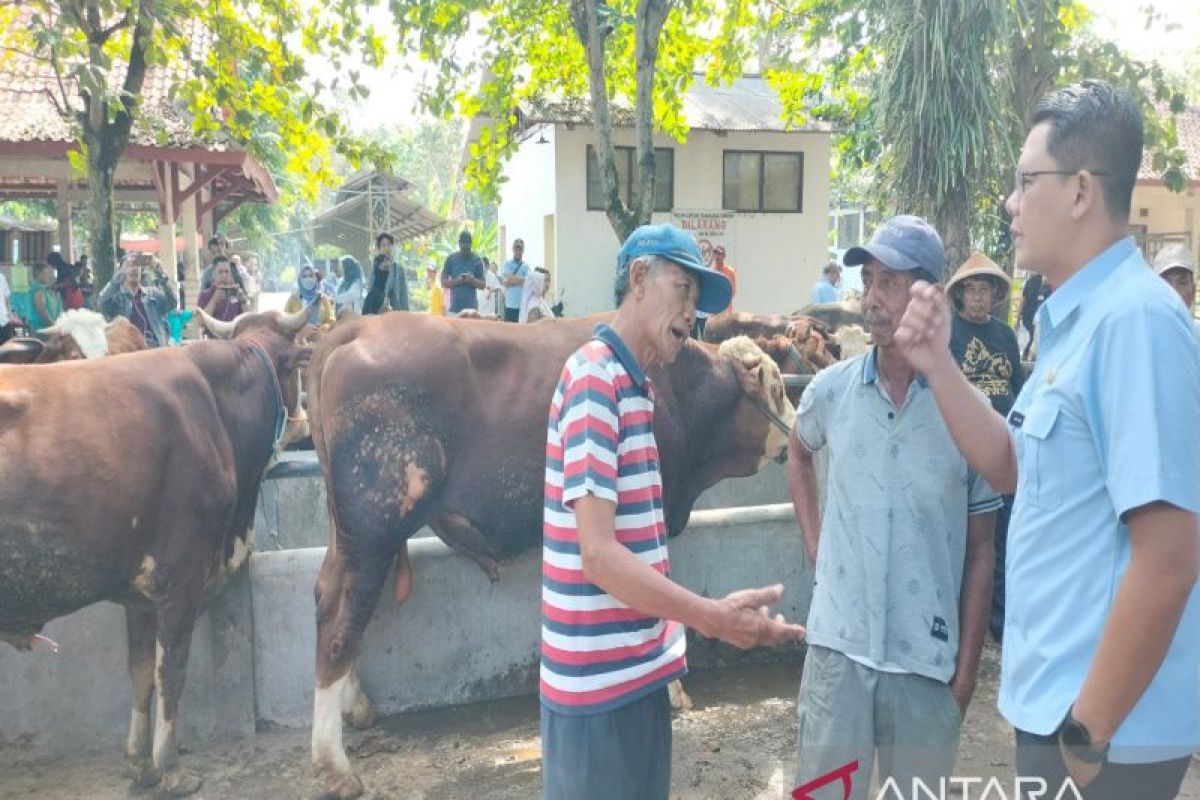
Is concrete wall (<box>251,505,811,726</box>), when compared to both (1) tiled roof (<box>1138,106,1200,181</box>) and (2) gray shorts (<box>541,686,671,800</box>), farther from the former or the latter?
(1) tiled roof (<box>1138,106,1200,181</box>)

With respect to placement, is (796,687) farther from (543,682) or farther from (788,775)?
(543,682)

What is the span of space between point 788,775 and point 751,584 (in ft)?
4.85

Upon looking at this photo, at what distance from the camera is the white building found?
1789 centimetres

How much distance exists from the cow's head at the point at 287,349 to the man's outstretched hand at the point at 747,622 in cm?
346

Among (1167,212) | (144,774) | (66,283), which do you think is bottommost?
(144,774)

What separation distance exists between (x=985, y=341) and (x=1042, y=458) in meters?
3.25

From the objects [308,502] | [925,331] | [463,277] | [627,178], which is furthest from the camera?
[627,178]

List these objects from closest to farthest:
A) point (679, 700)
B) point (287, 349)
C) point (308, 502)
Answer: point (679, 700)
point (287, 349)
point (308, 502)

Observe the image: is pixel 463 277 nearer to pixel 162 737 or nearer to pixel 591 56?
pixel 591 56

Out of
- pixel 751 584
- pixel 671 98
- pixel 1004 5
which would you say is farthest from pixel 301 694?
pixel 671 98

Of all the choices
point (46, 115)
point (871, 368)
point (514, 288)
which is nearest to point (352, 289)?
point (514, 288)

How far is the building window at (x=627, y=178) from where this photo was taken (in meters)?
17.9

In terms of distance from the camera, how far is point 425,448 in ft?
14.7

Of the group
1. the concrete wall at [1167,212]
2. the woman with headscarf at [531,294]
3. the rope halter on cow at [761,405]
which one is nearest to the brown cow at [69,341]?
the rope halter on cow at [761,405]
